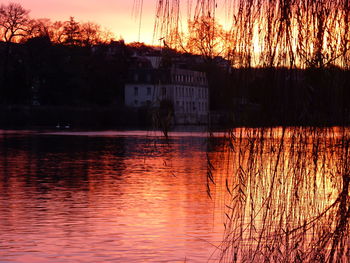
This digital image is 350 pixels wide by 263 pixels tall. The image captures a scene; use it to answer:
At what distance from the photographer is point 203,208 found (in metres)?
22.8

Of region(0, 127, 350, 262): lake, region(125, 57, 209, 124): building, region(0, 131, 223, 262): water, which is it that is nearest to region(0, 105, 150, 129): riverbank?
region(0, 131, 223, 262): water

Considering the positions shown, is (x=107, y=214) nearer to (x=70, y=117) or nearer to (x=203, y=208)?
(x=203, y=208)

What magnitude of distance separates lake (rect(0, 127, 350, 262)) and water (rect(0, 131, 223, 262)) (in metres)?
0.03

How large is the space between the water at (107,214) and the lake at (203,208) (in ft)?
0.09

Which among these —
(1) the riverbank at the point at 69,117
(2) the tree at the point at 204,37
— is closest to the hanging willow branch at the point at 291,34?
(2) the tree at the point at 204,37

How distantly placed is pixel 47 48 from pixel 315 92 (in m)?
117

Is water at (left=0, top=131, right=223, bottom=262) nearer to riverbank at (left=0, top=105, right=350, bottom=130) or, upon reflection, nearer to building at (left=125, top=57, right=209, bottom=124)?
building at (left=125, top=57, right=209, bottom=124)

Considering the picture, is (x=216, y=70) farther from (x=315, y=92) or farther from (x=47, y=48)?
(x=47, y=48)

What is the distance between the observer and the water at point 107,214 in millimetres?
15492

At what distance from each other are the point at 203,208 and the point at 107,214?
10.3 ft

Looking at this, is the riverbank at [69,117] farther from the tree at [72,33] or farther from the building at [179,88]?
the building at [179,88]

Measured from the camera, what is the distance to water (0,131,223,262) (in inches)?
610

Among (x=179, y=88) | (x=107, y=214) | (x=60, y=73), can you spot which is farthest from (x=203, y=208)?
(x=60, y=73)

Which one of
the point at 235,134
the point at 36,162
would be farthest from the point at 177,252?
the point at 36,162
